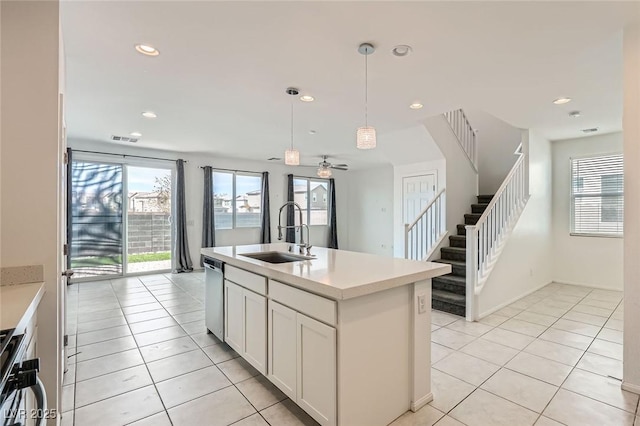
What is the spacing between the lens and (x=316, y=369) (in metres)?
1.82

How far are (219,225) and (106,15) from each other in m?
5.71

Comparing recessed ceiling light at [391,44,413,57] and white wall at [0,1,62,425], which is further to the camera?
recessed ceiling light at [391,44,413,57]

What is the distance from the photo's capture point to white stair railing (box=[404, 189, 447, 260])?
16.9ft

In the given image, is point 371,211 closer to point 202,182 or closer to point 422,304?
point 202,182

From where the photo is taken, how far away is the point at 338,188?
9672 millimetres

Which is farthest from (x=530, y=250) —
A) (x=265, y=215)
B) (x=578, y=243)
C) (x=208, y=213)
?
(x=208, y=213)

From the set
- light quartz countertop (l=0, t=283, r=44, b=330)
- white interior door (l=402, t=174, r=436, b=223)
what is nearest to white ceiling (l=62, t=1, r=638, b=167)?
white interior door (l=402, t=174, r=436, b=223)

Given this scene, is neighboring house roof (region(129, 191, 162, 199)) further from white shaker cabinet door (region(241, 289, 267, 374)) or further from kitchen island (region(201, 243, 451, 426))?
kitchen island (region(201, 243, 451, 426))

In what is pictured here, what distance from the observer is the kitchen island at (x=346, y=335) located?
171cm

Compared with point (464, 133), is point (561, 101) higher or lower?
lower

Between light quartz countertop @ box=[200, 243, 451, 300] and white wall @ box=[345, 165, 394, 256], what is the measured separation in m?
6.12

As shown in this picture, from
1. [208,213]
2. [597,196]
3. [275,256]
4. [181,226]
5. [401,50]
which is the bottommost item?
[275,256]

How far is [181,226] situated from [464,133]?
6.16 metres

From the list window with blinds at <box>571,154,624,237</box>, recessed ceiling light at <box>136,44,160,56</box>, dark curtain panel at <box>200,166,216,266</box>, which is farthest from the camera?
dark curtain panel at <box>200,166,216,266</box>
